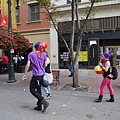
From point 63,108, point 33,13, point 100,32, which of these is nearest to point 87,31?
point 100,32

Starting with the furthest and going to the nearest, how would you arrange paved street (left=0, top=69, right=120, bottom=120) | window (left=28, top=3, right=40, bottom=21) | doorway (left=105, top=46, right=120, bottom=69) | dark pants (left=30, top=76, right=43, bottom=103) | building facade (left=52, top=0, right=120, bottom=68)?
window (left=28, top=3, right=40, bottom=21) → doorway (left=105, top=46, right=120, bottom=69) → building facade (left=52, top=0, right=120, bottom=68) → dark pants (left=30, top=76, right=43, bottom=103) → paved street (left=0, top=69, right=120, bottom=120)

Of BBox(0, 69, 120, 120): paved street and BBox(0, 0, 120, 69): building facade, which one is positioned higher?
BBox(0, 0, 120, 69): building facade

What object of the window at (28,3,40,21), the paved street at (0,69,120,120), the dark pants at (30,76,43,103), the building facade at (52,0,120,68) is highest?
the window at (28,3,40,21)

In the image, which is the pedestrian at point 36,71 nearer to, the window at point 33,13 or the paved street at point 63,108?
the paved street at point 63,108

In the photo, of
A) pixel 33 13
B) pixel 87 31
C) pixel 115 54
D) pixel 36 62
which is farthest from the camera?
pixel 33 13

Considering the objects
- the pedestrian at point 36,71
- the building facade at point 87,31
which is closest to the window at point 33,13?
the building facade at point 87,31

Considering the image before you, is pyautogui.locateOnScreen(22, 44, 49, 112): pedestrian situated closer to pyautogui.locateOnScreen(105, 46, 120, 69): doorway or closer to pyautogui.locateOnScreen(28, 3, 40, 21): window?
pyautogui.locateOnScreen(105, 46, 120, 69): doorway

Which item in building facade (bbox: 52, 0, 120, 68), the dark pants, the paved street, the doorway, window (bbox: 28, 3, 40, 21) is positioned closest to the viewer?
the paved street

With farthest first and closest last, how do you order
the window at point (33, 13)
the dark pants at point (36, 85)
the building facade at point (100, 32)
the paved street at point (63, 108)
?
the window at point (33, 13), the building facade at point (100, 32), the dark pants at point (36, 85), the paved street at point (63, 108)

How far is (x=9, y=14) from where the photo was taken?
28.5ft

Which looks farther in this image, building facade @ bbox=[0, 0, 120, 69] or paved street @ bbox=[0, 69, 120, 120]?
building facade @ bbox=[0, 0, 120, 69]

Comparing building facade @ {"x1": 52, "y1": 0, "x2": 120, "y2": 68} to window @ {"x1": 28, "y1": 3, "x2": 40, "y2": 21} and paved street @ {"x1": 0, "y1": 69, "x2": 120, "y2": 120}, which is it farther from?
paved street @ {"x1": 0, "y1": 69, "x2": 120, "y2": 120}

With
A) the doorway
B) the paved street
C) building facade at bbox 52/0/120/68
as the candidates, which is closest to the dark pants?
the paved street

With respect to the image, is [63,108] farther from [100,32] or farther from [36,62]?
[100,32]
